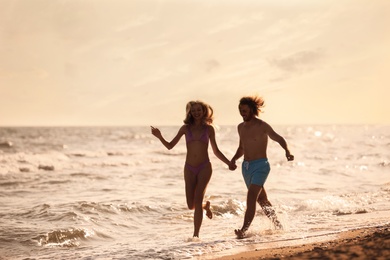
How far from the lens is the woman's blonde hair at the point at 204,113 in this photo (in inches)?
307

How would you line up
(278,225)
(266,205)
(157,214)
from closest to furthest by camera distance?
(266,205) < (278,225) < (157,214)

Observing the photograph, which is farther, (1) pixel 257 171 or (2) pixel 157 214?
(2) pixel 157 214

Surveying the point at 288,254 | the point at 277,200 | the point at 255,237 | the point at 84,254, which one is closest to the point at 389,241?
the point at 288,254

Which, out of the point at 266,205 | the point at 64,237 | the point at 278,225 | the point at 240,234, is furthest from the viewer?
the point at 64,237

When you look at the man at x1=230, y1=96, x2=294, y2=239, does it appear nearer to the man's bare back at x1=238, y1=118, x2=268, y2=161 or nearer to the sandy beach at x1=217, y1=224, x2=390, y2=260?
the man's bare back at x1=238, y1=118, x2=268, y2=161

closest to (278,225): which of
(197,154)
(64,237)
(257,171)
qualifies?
(257,171)

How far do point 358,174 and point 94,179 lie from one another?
9.75 meters

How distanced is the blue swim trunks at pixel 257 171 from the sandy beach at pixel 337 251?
1461mm

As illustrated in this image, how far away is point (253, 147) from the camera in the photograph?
7.94 metres

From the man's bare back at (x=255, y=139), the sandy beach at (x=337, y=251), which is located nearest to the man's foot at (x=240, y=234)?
the man's bare back at (x=255, y=139)

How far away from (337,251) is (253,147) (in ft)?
8.89

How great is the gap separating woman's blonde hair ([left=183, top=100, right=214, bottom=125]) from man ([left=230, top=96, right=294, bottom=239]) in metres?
0.48

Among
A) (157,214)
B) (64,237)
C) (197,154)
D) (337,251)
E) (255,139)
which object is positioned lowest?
(64,237)

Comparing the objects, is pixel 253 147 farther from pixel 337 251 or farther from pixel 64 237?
pixel 64 237
